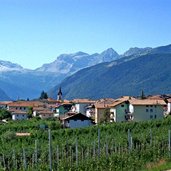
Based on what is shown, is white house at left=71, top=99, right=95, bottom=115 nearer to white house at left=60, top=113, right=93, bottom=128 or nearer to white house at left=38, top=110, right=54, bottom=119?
white house at left=38, top=110, right=54, bottom=119

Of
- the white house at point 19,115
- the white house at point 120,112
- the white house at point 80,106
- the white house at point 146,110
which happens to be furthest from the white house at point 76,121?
the white house at point 80,106

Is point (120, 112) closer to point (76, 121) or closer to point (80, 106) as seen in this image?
point (76, 121)

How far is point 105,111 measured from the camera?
291 ft

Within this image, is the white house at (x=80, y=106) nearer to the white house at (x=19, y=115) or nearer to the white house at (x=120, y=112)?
the white house at (x=19, y=115)

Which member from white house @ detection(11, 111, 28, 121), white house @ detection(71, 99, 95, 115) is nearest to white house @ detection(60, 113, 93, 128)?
white house @ detection(11, 111, 28, 121)

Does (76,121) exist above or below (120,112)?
below

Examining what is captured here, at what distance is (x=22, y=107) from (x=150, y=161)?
4129 inches

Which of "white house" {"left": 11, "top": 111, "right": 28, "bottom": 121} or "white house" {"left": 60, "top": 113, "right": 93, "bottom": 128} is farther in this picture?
"white house" {"left": 11, "top": 111, "right": 28, "bottom": 121}

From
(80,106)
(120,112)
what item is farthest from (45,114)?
(120,112)

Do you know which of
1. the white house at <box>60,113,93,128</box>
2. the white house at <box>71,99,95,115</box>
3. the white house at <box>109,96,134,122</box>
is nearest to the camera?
the white house at <box>60,113,93,128</box>

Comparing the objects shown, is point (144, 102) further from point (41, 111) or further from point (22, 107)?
point (22, 107)

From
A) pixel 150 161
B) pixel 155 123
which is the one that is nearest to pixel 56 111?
pixel 155 123

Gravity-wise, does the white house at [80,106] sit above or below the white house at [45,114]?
above

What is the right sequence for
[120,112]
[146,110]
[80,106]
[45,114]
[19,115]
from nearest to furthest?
1. [146,110]
2. [120,112]
3. [45,114]
4. [19,115]
5. [80,106]
